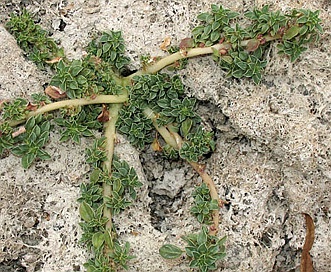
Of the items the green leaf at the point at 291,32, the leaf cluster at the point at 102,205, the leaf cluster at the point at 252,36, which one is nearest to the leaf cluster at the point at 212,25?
the leaf cluster at the point at 252,36

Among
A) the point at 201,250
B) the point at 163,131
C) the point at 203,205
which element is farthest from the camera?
the point at 163,131

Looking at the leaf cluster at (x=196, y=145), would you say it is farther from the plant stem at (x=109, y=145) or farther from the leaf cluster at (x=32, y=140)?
the leaf cluster at (x=32, y=140)

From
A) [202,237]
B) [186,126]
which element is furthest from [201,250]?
[186,126]

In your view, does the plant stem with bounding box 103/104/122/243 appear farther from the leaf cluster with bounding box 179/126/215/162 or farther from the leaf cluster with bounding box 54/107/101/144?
the leaf cluster with bounding box 179/126/215/162

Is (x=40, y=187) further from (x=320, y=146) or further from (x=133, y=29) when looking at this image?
(x=320, y=146)

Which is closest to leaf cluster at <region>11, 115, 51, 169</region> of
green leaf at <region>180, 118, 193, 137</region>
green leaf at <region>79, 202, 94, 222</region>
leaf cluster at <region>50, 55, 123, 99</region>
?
leaf cluster at <region>50, 55, 123, 99</region>

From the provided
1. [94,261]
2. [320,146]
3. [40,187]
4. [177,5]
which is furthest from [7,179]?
[320,146]

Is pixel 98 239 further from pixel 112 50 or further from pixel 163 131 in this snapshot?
pixel 112 50
